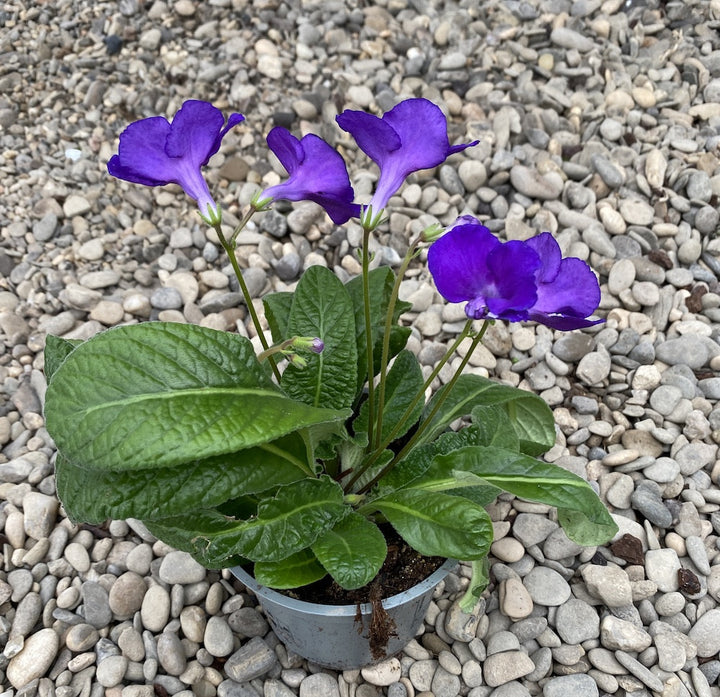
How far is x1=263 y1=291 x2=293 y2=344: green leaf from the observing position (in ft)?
5.57

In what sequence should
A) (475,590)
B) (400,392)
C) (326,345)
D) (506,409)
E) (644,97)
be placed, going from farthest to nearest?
1. (644,97)
2. (506,409)
3. (400,392)
4. (326,345)
5. (475,590)

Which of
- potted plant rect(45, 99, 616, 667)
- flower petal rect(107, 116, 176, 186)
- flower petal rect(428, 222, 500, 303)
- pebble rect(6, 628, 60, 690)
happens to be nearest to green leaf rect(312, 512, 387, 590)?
potted plant rect(45, 99, 616, 667)

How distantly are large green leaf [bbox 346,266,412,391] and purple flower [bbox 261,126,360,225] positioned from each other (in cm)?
29

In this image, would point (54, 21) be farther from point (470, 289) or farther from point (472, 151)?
point (470, 289)

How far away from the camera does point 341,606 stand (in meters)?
1.45

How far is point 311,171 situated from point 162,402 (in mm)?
→ 489

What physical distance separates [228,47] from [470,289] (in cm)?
263

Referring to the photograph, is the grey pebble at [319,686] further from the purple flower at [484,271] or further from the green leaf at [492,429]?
the purple flower at [484,271]

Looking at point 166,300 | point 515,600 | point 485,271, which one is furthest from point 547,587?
point 166,300

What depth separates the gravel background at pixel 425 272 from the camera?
1.81m

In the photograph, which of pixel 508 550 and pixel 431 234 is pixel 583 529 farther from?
pixel 431 234

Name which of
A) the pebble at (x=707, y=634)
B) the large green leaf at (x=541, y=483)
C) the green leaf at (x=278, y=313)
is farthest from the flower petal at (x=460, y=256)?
the pebble at (x=707, y=634)

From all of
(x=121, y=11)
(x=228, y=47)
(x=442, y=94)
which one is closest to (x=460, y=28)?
(x=442, y=94)

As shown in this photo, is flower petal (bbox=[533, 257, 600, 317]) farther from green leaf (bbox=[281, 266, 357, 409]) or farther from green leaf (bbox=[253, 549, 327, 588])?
green leaf (bbox=[253, 549, 327, 588])
